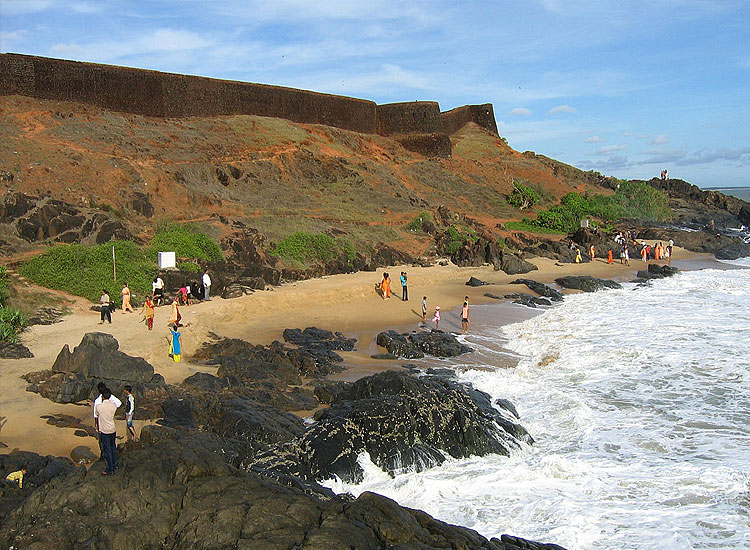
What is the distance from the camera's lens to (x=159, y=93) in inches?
1412

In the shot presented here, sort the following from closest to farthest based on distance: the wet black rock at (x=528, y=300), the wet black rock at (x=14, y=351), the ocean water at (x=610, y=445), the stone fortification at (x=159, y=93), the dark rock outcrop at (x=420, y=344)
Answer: the ocean water at (x=610, y=445) → the wet black rock at (x=14, y=351) → the dark rock outcrop at (x=420, y=344) → the wet black rock at (x=528, y=300) → the stone fortification at (x=159, y=93)

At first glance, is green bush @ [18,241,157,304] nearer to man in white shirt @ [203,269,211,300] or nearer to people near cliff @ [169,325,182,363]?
man in white shirt @ [203,269,211,300]

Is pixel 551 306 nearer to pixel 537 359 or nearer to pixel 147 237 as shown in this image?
pixel 537 359

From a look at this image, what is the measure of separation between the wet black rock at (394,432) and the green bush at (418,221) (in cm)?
2345

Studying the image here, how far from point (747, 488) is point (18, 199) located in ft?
74.4

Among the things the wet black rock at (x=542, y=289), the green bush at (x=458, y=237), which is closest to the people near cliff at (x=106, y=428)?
the wet black rock at (x=542, y=289)

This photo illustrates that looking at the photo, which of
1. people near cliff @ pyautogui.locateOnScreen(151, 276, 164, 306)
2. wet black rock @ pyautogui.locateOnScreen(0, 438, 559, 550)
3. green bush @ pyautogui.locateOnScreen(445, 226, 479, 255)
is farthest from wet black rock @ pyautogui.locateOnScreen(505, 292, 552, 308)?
wet black rock @ pyautogui.locateOnScreen(0, 438, 559, 550)

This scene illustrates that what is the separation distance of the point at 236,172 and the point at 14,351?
70.3 feet

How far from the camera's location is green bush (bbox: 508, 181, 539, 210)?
4675 cm

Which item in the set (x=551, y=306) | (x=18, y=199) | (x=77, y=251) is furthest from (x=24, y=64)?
(x=551, y=306)

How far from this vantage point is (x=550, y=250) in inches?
1415

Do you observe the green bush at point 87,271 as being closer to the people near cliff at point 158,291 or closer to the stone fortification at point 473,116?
the people near cliff at point 158,291

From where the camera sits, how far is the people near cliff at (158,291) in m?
19.4

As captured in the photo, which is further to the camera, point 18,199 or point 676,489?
point 18,199
